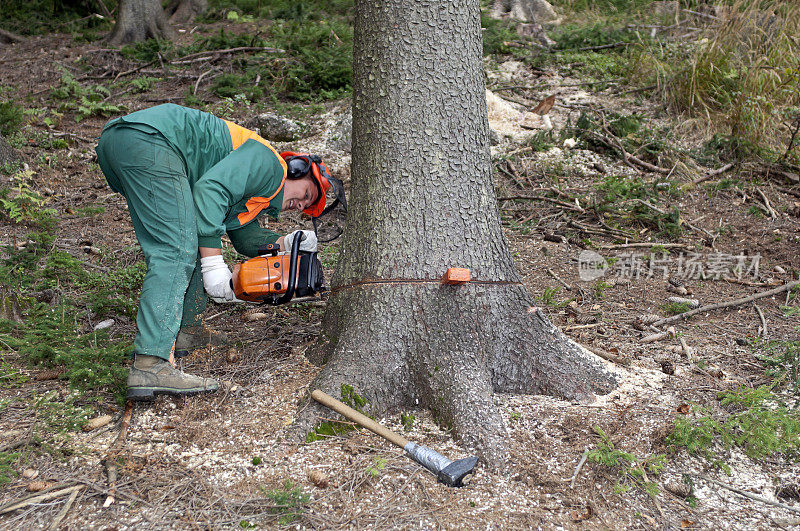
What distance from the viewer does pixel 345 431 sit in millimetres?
2604

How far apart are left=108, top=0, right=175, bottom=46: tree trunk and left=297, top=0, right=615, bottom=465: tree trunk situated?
8679 millimetres

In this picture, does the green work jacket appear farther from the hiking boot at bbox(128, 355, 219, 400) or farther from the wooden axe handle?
the wooden axe handle

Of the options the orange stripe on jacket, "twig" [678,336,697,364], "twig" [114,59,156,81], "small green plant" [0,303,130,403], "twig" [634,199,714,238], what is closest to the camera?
"small green plant" [0,303,130,403]

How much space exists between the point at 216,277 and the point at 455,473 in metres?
1.57

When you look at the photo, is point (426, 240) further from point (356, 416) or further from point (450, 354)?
point (356, 416)

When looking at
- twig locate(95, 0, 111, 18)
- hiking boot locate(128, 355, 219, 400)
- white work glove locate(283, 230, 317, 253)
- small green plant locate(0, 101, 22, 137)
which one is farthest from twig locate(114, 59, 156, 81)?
hiking boot locate(128, 355, 219, 400)

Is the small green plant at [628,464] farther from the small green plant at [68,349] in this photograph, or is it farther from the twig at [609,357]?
the small green plant at [68,349]

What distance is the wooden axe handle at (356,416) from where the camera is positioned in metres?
2.52

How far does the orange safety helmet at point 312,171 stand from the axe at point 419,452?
48.1 inches

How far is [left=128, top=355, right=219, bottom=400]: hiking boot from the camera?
8.95ft

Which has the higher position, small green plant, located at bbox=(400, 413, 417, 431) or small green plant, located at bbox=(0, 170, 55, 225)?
small green plant, located at bbox=(0, 170, 55, 225)

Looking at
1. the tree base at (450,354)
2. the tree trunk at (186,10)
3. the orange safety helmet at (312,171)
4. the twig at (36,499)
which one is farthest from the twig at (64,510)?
the tree trunk at (186,10)

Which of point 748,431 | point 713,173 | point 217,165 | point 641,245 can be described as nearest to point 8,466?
point 217,165

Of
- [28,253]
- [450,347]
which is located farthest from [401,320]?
[28,253]
